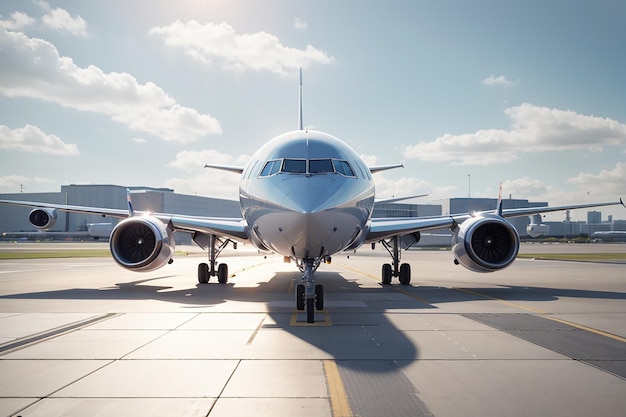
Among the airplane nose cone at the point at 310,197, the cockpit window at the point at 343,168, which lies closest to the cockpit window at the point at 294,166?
the airplane nose cone at the point at 310,197

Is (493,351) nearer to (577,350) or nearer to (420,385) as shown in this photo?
(577,350)

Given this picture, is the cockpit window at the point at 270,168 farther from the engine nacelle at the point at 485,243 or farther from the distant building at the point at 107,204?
the distant building at the point at 107,204

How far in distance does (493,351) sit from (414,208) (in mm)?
120958

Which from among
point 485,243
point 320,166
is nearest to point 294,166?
point 320,166

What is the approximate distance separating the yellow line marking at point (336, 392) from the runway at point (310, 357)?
0.08 feet

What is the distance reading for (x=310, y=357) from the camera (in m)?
7.36

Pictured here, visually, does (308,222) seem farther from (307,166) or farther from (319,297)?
A: (319,297)

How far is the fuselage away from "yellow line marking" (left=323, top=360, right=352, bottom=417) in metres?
4.04

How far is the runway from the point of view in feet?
17.4

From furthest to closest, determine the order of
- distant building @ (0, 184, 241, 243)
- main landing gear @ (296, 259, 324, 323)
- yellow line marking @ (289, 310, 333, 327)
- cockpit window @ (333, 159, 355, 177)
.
Answer: distant building @ (0, 184, 241, 243) < cockpit window @ (333, 159, 355, 177) < main landing gear @ (296, 259, 324, 323) < yellow line marking @ (289, 310, 333, 327)

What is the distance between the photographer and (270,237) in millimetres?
11531

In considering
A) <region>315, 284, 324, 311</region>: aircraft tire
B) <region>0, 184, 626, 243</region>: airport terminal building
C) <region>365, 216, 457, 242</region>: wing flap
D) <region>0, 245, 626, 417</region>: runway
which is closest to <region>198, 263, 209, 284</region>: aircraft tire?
<region>0, 245, 626, 417</region>: runway

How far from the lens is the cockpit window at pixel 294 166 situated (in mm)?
11797

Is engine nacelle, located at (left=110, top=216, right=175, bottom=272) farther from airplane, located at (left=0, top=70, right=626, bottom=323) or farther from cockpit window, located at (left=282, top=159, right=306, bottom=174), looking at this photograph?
cockpit window, located at (left=282, top=159, right=306, bottom=174)
